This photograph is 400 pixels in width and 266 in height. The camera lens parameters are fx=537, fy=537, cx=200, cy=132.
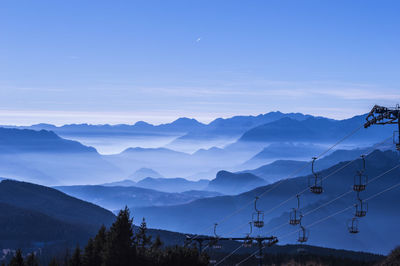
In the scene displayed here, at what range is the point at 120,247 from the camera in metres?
71.9

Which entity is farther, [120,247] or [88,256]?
[88,256]

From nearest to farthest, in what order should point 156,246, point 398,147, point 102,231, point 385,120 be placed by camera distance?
point 398,147 → point 385,120 → point 102,231 → point 156,246

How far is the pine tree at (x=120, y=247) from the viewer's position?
7181cm

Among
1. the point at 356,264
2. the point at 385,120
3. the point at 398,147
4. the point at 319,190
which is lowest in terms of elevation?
the point at 356,264

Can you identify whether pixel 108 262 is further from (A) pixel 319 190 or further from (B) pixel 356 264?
(B) pixel 356 264

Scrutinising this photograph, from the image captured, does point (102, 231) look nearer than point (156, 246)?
Yes

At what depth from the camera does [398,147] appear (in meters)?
46.2

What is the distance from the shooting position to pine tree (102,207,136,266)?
71812 mm

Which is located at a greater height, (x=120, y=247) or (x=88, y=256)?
(x=120, y=247)

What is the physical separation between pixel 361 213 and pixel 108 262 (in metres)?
37.5

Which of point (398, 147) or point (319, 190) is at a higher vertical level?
point (398, 147)

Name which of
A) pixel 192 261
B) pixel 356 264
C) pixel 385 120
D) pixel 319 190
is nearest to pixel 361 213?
pixel 319 190

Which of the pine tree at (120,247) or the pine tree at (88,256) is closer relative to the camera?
the pine tree at (120,247)

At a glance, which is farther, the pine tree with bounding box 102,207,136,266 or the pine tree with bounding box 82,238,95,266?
the pine tree with bounding box 82,238,95,266
